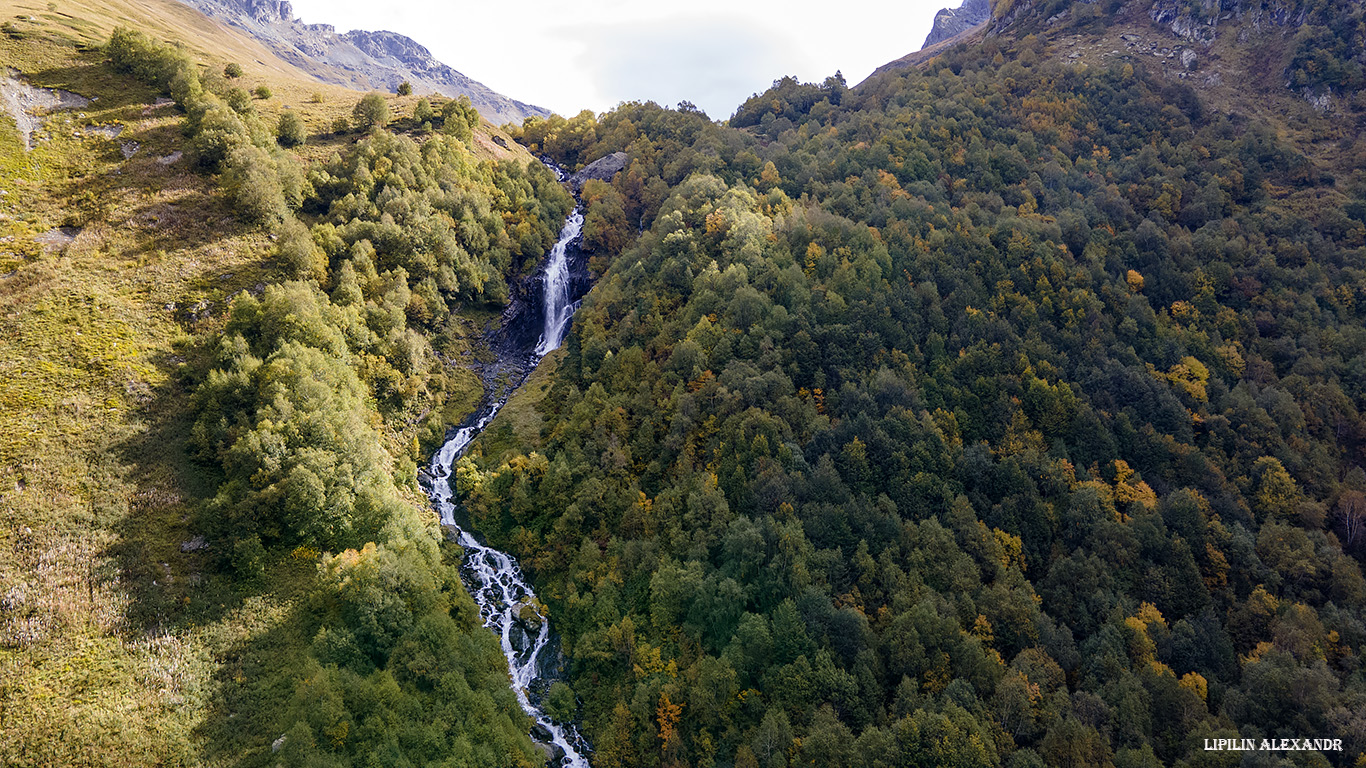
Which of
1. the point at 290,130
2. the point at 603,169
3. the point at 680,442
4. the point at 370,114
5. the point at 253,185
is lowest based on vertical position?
the point at 680,442

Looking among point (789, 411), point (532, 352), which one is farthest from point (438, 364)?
point (789, 411)

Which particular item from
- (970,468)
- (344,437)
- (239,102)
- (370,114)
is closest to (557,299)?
(370,114)

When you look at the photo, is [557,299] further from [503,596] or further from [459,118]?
[503,596]

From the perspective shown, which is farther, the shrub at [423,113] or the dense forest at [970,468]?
the shrub at [423,113]

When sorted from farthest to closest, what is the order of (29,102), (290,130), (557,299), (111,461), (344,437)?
(557,299) → (290,130) → (29,102) → (344,437) → (111,461)

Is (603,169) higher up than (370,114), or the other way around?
(370,114)

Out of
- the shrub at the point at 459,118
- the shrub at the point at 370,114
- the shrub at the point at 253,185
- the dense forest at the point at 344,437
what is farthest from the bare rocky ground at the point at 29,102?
the shrub at the point at 459,118

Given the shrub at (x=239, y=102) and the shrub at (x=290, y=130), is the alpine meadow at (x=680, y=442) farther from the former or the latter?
the shrub at (x=290, y=130)
